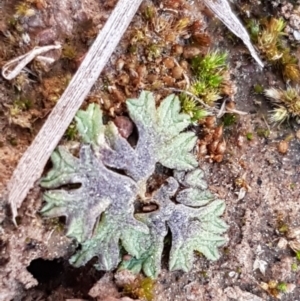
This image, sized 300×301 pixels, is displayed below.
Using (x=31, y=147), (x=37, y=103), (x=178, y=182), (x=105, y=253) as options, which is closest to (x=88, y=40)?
(x=37, y=103)

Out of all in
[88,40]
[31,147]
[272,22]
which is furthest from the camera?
[272,22]

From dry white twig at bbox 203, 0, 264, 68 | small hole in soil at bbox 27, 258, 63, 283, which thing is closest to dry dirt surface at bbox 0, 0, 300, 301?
small hole in soil at bbox 27, 258, 63, 283

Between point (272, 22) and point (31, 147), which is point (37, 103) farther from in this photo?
point (272, 22)

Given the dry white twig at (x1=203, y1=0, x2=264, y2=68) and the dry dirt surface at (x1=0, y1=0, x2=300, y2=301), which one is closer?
the dry dirt surface at (x1=0, y1=0, x2=300, y2=301)

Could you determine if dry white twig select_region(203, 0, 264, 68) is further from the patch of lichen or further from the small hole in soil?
the small hole in soil

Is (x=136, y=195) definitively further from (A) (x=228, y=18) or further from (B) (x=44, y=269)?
(A) (x=228, y=18)

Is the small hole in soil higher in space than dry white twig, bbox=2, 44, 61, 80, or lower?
lower

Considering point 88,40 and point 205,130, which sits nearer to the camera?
point 88,40
